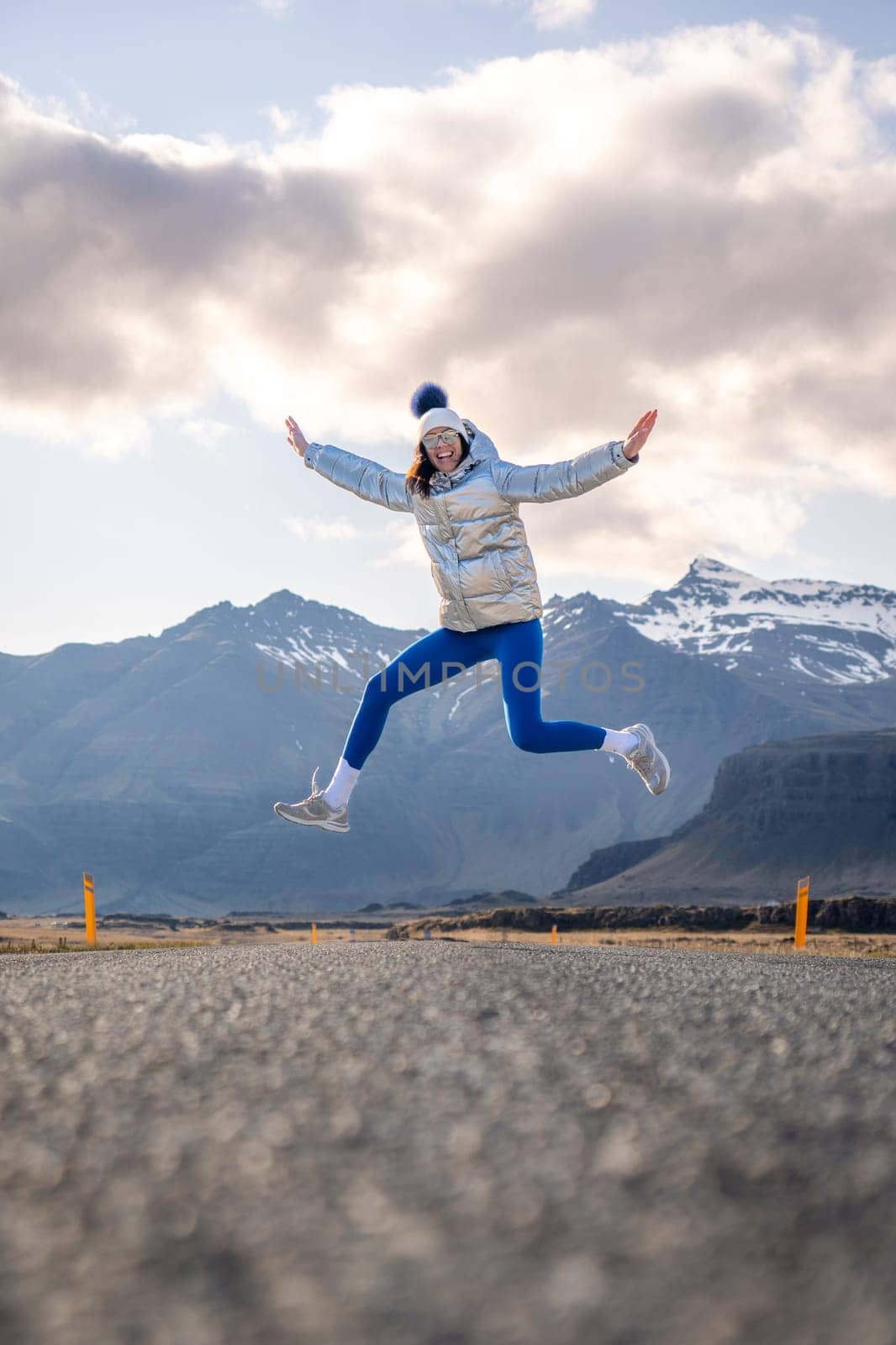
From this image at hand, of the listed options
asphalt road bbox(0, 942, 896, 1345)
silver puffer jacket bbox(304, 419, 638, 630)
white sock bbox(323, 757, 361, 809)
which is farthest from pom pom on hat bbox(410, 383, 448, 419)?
asphalt road bbox(0, 942, 896, 1345)

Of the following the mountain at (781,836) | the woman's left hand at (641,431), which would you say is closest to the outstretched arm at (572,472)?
the woman's left hand at (641,431)

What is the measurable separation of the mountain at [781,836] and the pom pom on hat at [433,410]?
450 ft

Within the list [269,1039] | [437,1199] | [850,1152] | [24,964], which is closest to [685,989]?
[269,1039]

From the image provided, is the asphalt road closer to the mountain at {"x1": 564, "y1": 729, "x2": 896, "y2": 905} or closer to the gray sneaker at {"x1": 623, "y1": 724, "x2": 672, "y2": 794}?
the gray sneaker at {"x1": 623, "y1": 724, "x2": 672, "y2": 794}

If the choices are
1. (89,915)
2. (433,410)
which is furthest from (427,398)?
(89,915)

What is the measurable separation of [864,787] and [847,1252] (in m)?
169

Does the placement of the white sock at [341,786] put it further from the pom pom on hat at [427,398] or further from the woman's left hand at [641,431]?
the woman's left hand at [641,431]

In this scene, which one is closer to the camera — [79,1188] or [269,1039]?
[79,1188]

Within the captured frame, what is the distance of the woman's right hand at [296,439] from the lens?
915 centimetres

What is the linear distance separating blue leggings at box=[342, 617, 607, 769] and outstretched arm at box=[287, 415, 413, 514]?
1.07 m

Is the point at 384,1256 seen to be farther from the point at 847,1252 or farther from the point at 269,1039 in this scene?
the point at 269,1039

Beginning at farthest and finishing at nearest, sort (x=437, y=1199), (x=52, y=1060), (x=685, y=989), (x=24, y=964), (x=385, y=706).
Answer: (x=385, y=706)
(x=24, y=964)
(x=685, y=989)
(x=52, y=1060)
(x=437, y=1199)

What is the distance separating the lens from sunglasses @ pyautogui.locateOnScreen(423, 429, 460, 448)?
8.04 metres

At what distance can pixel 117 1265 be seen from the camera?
1422mm
